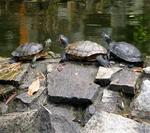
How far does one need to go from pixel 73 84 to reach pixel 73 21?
6.02 m

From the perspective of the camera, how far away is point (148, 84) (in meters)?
5.10

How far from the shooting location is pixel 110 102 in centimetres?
507

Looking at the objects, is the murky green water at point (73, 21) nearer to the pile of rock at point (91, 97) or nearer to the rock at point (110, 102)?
the pile of rock at point (91, 97)

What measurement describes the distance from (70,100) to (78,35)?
13.8 ft

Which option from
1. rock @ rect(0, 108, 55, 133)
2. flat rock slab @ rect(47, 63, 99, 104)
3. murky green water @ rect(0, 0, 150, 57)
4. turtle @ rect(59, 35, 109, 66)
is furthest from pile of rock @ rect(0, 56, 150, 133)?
murky green water @ rect(0, 0, 150, 57)

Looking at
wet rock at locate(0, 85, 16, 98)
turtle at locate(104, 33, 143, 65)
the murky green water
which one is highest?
turtle at locate(104, 33, 143, 65)

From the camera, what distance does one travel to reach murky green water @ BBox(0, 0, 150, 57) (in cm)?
891

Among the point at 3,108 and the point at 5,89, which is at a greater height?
the point at 5,89

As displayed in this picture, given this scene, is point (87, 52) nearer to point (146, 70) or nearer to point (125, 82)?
point (125, 82)

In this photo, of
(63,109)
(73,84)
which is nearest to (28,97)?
(63,109)

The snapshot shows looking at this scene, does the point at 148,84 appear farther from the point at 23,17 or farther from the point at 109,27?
the point at 23,17

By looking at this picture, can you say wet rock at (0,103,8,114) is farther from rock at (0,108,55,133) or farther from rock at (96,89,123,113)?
rock at (0,108,55,133)

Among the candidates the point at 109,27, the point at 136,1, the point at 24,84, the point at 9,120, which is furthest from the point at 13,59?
the point at 136,1

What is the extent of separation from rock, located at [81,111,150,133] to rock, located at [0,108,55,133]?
2.64 feet
